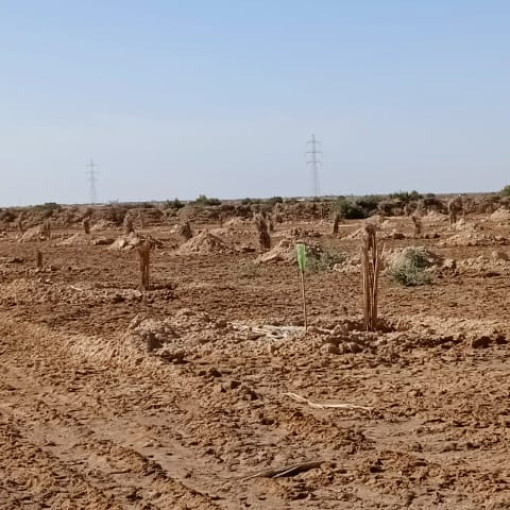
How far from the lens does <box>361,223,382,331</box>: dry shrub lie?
43.1ft

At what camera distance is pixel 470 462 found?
7355 millimetres

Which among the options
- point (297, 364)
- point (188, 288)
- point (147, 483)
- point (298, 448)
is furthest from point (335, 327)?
point (188, 288)

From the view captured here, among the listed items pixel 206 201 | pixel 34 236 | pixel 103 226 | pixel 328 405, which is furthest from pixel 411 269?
pixel 206 201

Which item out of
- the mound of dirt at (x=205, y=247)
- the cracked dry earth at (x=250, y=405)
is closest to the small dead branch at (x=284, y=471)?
the cracked dry earth at (x=250, y=405)

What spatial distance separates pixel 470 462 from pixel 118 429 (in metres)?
3.17

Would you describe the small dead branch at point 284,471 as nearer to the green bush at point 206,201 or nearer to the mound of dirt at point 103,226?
the mound of dirt at point 103,226

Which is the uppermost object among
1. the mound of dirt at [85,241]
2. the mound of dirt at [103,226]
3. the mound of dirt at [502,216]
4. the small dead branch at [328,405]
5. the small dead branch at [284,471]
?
the mound of dirt at [502,216]

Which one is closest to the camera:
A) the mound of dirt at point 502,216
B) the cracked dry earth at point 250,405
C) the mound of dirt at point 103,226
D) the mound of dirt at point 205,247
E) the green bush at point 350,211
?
the cracked dry earth at point 250,405

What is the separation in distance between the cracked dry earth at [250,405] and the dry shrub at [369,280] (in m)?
0.26

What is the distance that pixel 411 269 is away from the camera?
21.2 metres

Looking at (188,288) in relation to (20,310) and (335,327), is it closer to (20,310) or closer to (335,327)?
(20,310)

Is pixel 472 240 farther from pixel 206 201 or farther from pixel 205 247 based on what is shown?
pixel 206 201

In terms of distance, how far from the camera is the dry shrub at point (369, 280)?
13125mm

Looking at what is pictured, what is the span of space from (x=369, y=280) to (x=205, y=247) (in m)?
19.4
